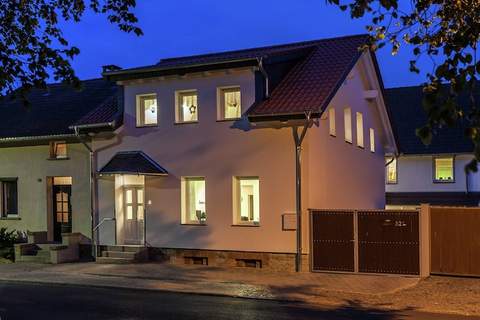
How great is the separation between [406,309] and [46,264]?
1262cm

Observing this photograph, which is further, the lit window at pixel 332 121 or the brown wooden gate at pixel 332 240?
the lit window at pixel 332 121

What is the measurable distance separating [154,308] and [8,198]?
14.4m

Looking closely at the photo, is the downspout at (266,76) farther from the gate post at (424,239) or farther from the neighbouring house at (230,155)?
the gate post at (424,239)

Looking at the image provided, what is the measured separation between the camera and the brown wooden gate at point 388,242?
16.5 m

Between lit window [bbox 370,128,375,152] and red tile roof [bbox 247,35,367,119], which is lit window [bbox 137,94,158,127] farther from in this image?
lit window [bbox 370,128,375,152]

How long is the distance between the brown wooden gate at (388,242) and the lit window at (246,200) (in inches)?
130

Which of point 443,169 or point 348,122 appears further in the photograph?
point 443,169

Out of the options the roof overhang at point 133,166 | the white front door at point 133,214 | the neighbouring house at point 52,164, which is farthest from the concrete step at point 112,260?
the roof overhang at point 133,166

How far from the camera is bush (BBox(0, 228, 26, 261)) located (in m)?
22.1

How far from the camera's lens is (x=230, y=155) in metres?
19.0

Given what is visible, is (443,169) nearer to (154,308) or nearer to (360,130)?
(360,130)

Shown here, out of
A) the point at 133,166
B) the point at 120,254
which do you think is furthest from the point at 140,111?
the point at 120,254

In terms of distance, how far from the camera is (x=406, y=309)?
40.7 feet

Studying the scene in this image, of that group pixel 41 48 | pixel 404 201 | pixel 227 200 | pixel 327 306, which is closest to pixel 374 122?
pixel 227 200
